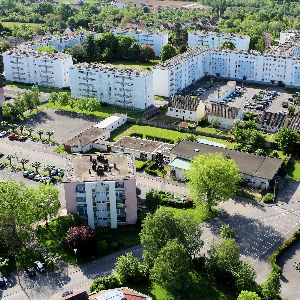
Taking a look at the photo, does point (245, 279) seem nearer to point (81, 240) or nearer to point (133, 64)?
point (81, 240)

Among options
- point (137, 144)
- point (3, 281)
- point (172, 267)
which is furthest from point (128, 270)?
point (137, 144)

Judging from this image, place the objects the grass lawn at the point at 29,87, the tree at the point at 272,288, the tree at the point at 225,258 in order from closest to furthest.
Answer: the tree at the point at 272,288, the tree at the point at 225,258, the grass lawn at the point at 29,87

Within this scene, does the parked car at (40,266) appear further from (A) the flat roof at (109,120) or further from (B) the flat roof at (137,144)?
(A) the flat roof at (109,120)

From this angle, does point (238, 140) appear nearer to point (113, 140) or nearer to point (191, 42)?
point (113, 140)

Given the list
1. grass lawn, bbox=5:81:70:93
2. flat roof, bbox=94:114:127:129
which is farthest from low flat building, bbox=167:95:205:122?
grass lawn, bbox=5:81:70:93

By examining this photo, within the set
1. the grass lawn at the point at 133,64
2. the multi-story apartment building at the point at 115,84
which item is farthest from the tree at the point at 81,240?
the grass lawn at the point at 133,64

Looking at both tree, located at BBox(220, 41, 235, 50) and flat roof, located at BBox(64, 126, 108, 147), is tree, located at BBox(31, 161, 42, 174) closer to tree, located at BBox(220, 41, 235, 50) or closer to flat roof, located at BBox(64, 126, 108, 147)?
flat roof, located at BBox(64, 126, 108, 147)
